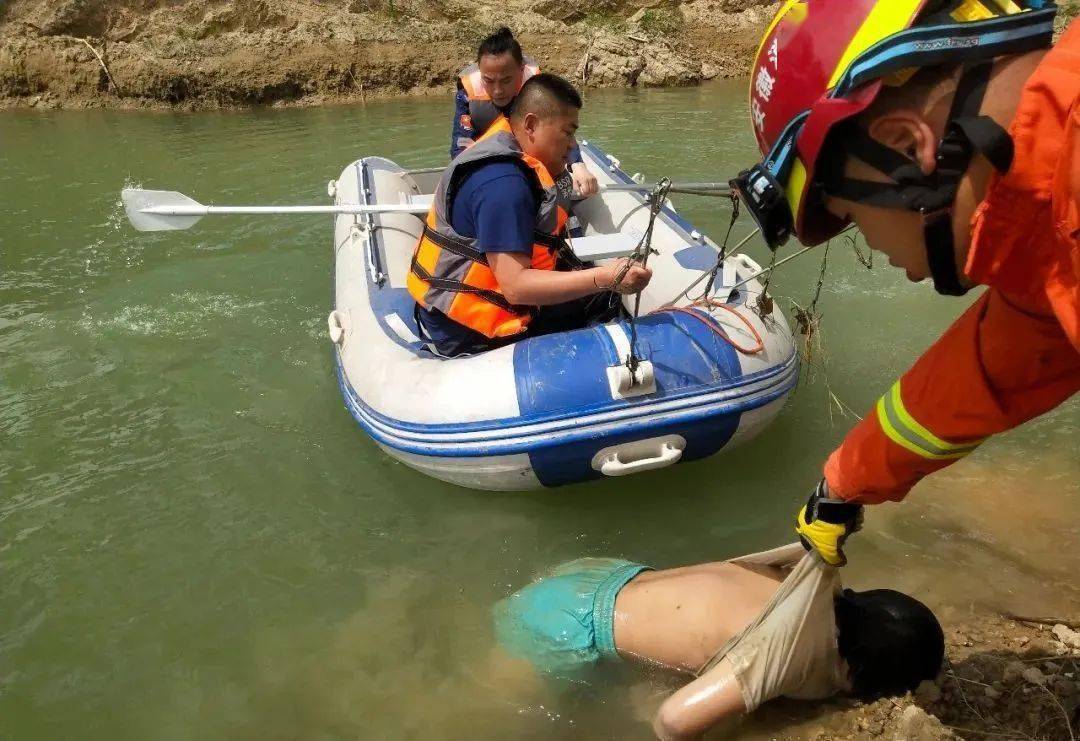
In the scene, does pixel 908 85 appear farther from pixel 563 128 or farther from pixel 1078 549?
pixel 1078 549

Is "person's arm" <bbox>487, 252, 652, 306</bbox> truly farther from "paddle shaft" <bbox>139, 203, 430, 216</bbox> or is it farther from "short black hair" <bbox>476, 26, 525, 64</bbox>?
"short black hair" <bbox>476, 26, 525, 64</bbox>

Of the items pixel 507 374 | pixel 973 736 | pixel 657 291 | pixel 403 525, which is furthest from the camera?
pixel 657 291

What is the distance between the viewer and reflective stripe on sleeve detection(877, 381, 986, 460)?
1612mm

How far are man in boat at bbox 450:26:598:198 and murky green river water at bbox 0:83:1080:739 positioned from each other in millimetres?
1364

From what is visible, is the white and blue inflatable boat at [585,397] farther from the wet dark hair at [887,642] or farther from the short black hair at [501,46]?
the short black hair at [501,46]

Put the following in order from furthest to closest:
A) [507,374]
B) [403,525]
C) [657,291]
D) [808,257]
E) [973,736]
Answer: [808,257] < [657,291] < [403,525] < [507,374] < [973,736]

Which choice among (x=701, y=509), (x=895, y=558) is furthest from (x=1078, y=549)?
(x=701, y=509)

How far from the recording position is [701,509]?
9.97 feet

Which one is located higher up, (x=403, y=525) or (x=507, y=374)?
(x=507, y=374)

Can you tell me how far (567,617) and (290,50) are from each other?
9.94 meters

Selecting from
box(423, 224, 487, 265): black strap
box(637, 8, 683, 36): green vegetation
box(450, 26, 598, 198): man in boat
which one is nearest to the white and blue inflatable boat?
box(423, 224, 487, 265): black strap

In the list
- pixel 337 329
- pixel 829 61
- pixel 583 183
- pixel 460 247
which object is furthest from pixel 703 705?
pixel 583 183

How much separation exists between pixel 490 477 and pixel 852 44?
82.1 inches

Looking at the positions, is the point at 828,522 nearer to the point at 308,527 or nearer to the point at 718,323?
the point at 718,323
